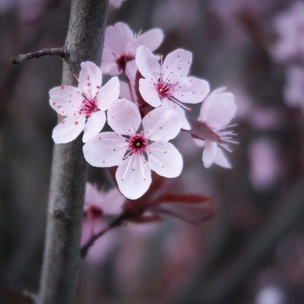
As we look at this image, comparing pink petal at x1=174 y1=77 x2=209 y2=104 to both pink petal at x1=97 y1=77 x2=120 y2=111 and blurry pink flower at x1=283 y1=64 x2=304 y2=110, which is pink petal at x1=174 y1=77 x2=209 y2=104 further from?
blurry pink flower at x1=283 y1=64 x2=304 y2=110

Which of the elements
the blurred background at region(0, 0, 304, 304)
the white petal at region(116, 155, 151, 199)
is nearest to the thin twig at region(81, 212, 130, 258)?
the white petal at region(116, 155, 151, 199)

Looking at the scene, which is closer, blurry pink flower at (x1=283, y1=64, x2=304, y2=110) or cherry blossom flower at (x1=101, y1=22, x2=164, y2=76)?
cherry blossom flower at (x1=101, y1=22, x2=164, y2=76)

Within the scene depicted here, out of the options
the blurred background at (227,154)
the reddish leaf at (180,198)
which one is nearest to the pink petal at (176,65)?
the reddish leaf at (180,198)

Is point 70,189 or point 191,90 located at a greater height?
point 191,90

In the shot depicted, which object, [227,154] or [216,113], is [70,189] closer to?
[216,113]

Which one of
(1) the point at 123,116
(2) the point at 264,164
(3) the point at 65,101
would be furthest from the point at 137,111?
(2) the point at 264,164

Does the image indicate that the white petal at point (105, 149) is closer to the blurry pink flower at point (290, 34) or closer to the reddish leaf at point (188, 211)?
the reddish leaf at point (188, 211)
